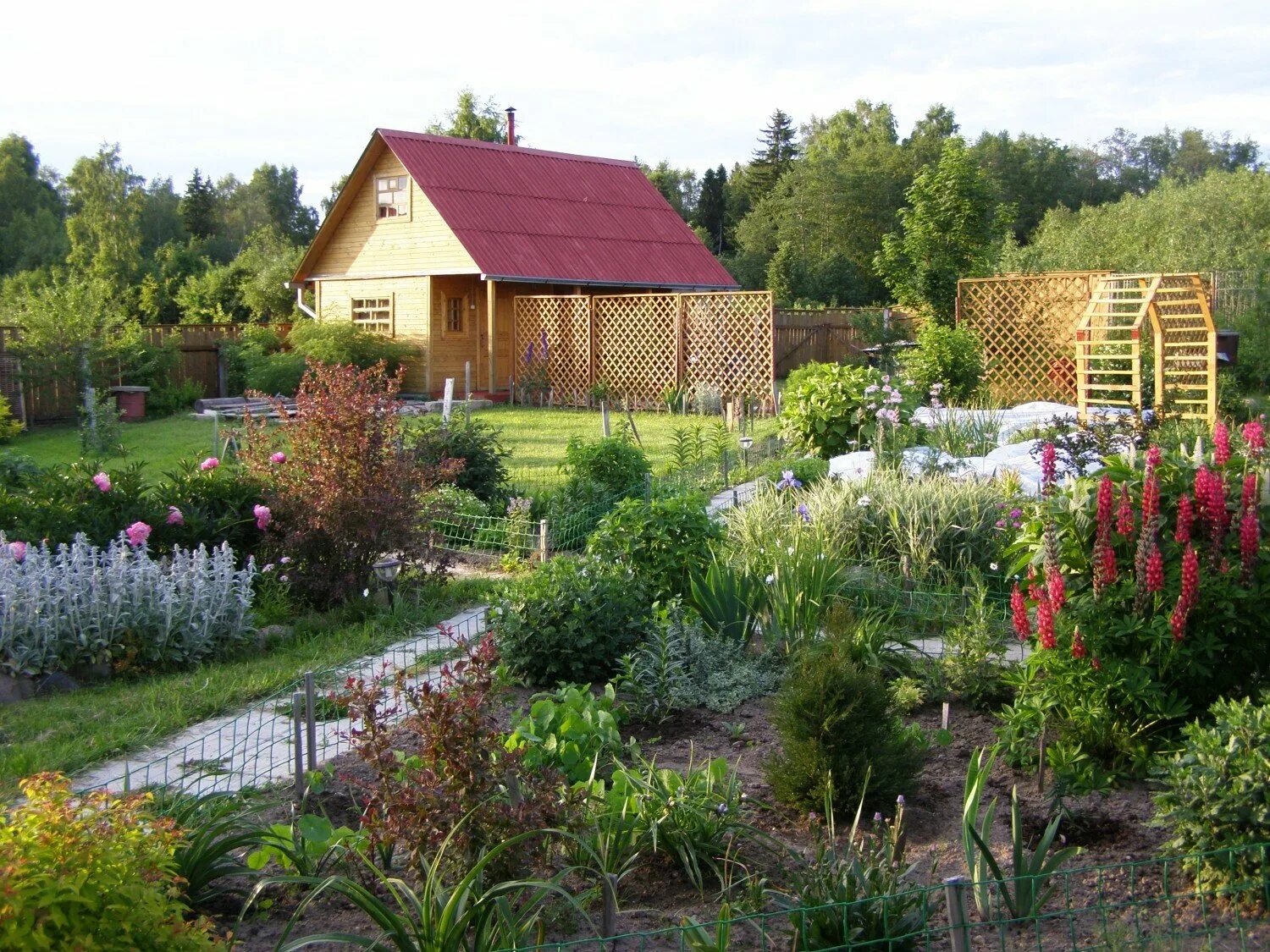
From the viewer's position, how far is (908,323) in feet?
73.8

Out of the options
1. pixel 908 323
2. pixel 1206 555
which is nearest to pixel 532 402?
pixel 908 323

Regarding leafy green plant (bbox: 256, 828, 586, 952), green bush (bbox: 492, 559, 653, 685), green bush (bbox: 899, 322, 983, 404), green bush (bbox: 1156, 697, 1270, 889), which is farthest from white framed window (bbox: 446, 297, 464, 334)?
green bush (bbox: 1156, 697, 1270, 889)

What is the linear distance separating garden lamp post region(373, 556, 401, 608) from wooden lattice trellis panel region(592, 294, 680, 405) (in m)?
13.5

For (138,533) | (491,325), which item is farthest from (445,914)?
(491,325)

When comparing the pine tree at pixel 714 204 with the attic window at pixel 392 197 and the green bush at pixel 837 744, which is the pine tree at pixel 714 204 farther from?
the green bush at pixel 837 744

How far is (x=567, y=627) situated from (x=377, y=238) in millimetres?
20260

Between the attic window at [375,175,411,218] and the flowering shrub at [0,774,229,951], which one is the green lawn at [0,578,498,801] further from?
the attic window at [375,175,411,218]

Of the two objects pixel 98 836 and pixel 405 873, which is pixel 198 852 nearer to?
pixel 405 873

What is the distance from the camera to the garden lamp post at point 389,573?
22.8 feet

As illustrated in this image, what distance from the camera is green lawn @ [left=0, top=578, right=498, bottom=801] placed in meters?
4.75

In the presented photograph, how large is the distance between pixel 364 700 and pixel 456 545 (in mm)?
5567

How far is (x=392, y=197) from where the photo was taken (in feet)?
78.6

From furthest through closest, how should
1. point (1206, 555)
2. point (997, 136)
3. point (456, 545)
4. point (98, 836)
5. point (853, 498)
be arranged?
point (997, 136)
point (456, 545)
point (853, 498)
point (1206, 555)
point (98, 836)

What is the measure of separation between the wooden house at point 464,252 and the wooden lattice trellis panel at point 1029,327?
29.5ft
